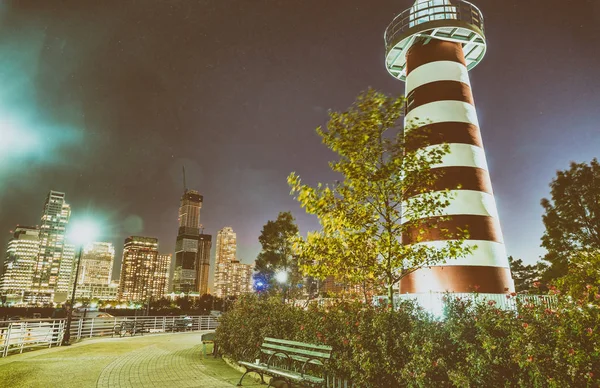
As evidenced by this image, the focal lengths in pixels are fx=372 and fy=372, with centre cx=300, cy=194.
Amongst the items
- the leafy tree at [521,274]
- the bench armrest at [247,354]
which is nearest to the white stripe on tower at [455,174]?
the bench armrest at [247,354]

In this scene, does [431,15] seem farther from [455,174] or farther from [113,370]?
[113,370]

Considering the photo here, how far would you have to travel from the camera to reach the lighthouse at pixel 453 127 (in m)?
12.1

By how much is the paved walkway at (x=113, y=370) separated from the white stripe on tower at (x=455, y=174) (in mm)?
6591

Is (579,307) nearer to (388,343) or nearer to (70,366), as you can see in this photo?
(388,343)

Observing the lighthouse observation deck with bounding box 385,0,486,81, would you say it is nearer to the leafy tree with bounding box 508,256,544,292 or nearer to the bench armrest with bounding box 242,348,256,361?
the bench armrest with bounding box 242,348,256,361

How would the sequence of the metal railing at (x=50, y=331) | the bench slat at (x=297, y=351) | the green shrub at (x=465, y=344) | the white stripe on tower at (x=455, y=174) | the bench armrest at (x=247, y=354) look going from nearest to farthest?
1. the green shrub at (x=465, y=344)
2. the bench slat at (x=297, y=351)
3. the bench armrest at (x=247, y=354)
4. the white stripe on tower at (x=455, y=174)
5. the metal railing at (x=50, y=331)

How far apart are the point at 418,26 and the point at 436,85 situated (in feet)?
9.68

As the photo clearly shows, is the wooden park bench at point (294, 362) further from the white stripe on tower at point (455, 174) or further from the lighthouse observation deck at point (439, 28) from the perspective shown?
the lighthouse observation deck at point (439, 28)

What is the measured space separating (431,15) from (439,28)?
87 cm

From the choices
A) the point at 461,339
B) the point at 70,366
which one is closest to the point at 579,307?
the point at 461,339

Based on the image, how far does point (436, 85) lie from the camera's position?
582 inches

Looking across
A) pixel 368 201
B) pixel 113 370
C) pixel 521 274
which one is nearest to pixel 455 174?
pixel 368 201

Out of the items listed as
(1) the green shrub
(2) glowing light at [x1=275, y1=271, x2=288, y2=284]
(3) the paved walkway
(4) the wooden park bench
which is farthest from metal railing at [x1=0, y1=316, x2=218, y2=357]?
(1) the green shrub

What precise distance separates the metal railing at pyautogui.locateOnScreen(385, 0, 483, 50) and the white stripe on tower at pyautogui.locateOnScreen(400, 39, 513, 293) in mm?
1084
